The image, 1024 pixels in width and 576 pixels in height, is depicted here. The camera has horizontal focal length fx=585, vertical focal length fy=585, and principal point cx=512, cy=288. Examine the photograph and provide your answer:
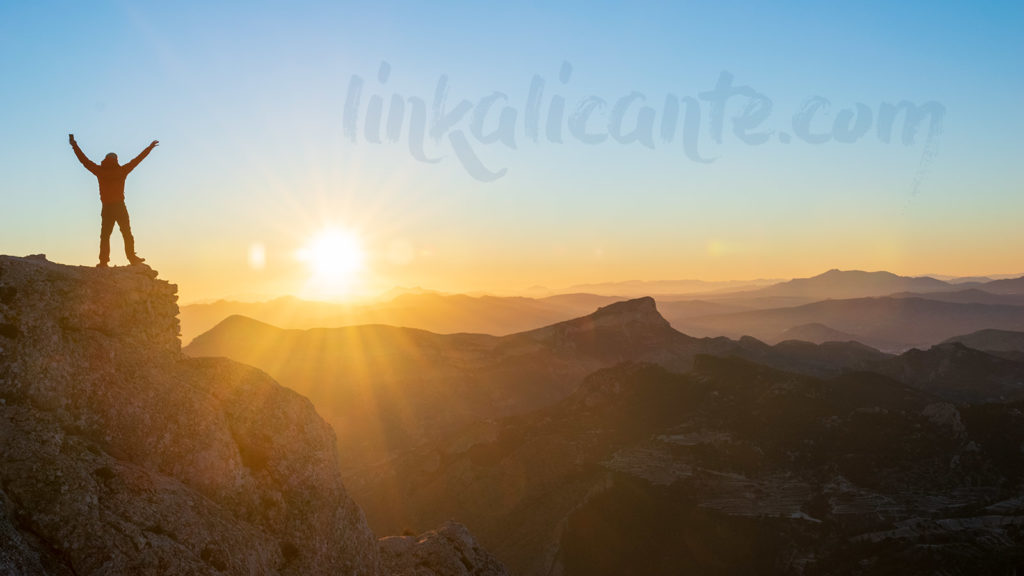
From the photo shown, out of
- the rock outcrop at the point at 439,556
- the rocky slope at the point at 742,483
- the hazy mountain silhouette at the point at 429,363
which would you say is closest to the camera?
the rock outcrop at the point at 439,556

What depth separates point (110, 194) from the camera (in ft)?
45.3

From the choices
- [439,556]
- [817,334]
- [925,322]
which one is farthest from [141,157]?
[925,322]

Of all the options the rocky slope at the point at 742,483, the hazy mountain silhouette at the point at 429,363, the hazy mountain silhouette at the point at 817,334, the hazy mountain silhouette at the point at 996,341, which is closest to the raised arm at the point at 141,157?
the rocky slope at the point at 742,483

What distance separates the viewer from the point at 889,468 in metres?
36.3

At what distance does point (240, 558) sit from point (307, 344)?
88.2 m

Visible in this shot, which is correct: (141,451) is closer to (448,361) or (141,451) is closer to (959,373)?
(448,361)

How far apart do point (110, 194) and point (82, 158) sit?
3.17 ft

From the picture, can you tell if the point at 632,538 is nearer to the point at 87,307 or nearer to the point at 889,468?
the point at 889,468

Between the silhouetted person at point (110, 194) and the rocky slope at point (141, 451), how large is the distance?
1382 millimetres

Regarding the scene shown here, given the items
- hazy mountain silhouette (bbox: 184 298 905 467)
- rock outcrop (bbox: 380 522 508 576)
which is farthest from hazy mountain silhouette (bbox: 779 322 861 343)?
rock outcrop (bbox: 380 522 508 576)

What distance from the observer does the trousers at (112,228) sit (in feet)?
45.1

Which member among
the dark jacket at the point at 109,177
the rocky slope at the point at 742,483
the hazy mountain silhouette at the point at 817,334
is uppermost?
the dark jacket at the point at 109,177

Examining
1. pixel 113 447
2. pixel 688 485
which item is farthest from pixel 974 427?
pixel 113 447

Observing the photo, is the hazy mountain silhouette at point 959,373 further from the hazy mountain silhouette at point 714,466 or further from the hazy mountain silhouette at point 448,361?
the hazy mountain silhouette at point 448,361
